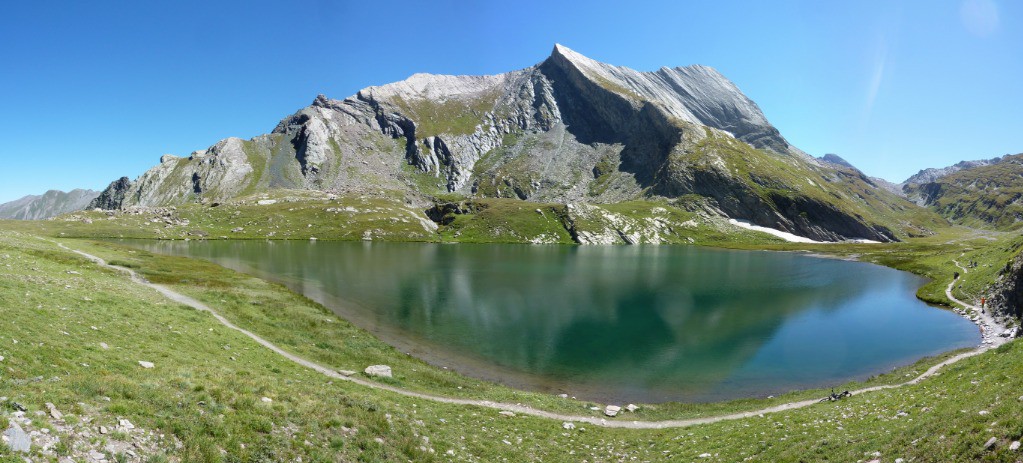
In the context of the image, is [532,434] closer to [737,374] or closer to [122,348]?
[122,348]

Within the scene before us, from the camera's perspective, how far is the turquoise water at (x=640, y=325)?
40.8 m

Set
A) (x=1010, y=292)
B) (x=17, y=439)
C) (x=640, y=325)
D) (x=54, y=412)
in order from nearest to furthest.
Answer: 1. (x=17, y=439)
2. (x=54, y=412)
3. (x=1010, y=292)
4. (x=640, y=325)

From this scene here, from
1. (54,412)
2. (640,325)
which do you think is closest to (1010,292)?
(640,325)

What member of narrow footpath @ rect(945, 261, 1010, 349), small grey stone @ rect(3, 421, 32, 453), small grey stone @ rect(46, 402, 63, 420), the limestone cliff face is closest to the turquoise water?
narrow footpath @ rect(945, 261, 1010, 349)

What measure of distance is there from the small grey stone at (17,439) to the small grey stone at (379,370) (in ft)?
74.5

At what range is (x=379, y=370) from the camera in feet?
110

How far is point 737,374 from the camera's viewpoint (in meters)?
41.5

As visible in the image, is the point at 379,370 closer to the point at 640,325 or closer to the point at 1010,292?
the point at 640,325

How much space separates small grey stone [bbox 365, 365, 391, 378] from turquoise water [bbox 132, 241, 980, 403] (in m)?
8.65

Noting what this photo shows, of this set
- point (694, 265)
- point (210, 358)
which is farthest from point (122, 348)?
point (694, 265)

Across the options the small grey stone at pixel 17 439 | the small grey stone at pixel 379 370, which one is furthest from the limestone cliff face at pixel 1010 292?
the small grey stone at pixel 17 439

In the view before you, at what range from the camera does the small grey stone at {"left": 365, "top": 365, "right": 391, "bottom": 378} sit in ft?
107

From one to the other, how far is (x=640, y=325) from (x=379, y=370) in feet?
124

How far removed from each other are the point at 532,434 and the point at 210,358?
19609 mm
